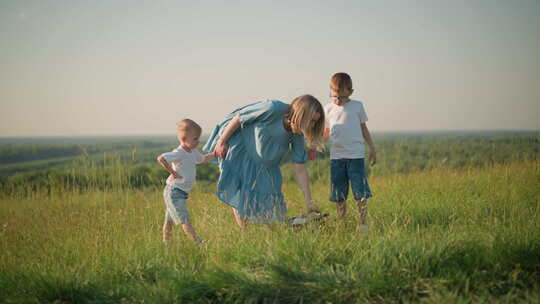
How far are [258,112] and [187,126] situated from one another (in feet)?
2.38

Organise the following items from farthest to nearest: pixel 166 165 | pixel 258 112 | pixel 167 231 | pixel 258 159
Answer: pixel 258 159 < pixel 167 231 < pixel 258 112 < pixel 166 165

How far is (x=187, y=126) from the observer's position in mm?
3754

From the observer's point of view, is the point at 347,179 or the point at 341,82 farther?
the point at 347,179

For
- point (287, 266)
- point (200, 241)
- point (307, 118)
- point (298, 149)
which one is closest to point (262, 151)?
point (298, 149)

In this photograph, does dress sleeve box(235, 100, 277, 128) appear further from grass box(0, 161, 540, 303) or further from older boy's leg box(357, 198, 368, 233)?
older boy's leg box(357, 198, 368, 233)

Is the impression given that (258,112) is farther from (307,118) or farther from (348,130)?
(348,130)

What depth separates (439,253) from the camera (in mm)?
2973

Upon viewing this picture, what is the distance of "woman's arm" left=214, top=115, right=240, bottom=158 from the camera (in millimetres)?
4004

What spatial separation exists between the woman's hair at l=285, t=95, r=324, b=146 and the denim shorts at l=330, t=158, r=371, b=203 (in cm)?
75

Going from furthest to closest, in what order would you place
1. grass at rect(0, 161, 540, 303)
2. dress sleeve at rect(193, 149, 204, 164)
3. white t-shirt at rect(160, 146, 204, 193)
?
dress sleeve at rect(193, 149, 204, 164) → white t-shirt at rect(160, 146, 204, 193) → grass at rect(0, 161, 540, 303)

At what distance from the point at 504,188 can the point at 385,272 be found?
379cm

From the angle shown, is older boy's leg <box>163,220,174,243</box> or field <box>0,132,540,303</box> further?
older boy's leg <box>163,220,174,243</box>

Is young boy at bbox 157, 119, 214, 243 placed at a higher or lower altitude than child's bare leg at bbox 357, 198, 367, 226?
higher

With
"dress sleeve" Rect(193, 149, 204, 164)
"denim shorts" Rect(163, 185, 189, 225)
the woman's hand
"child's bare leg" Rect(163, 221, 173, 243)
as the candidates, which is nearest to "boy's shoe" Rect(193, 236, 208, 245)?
"denim shorts" Rect(163, 185, 189, 225)
